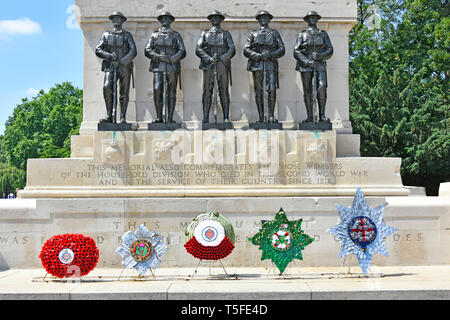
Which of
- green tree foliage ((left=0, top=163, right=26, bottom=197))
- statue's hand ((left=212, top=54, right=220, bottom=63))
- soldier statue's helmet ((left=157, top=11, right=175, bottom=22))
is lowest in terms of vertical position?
green tree foliage ((left=0, top=163, right=26, bottom=197))

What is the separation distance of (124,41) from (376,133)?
62.5 feet

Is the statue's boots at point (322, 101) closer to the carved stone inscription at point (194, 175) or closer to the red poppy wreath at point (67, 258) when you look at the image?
the carved stone inscription at point (194, 175)

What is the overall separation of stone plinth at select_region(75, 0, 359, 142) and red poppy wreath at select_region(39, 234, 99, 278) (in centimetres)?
595

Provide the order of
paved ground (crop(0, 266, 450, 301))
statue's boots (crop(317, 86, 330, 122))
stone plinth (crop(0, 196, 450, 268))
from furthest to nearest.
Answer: statue's boots (crop(317, 86, 330, 122)) < stone plinth (crop(0, 196, 450, 268)) < paved ground (crop(0, 266, 450, 301))

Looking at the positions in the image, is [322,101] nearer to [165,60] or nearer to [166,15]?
[165,60]

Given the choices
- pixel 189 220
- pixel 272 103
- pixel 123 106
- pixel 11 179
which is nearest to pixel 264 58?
pixel 272 103

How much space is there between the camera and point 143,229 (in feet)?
36.3

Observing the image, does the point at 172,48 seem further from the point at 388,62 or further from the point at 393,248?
the point at 388,62

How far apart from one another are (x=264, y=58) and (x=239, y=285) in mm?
6428

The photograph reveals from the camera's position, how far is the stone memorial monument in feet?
42.9

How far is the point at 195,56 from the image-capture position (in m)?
16.2

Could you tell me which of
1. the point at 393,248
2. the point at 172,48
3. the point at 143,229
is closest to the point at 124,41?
the point at 172,48

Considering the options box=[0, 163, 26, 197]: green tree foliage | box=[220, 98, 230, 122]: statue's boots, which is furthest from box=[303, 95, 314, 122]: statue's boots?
box=[0, 163, 26, 197]: green tree foliage

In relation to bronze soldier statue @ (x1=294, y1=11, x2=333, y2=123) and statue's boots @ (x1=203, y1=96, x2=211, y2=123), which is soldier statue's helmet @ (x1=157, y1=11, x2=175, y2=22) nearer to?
statue's boots @ (x1=203, y1=96, x2=211, y2=123)
